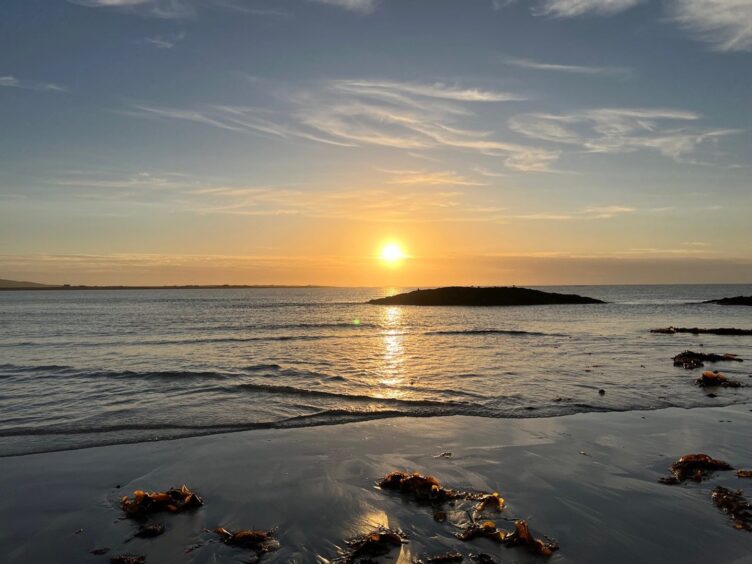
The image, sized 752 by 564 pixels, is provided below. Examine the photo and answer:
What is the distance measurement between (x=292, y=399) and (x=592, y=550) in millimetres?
11864

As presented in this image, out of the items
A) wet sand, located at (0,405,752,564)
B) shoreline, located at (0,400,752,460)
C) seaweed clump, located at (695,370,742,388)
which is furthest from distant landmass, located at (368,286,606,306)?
wet sand, located at (0,405,752,564)

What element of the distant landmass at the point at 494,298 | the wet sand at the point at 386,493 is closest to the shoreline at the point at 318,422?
the wet sand at the point at 386,493

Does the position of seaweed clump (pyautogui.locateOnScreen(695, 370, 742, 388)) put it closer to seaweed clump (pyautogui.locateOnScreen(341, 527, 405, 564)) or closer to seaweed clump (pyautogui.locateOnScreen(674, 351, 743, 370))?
seaweed clump (pyautogui.locateOnScreen(674, 351, 743, 370))

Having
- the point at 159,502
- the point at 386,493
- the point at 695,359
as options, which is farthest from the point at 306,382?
the point at 695,359

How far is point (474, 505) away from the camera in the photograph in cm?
811

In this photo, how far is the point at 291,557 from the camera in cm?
664

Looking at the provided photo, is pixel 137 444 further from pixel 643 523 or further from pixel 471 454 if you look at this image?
pixel 643 523

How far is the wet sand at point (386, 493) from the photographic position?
6.85 meters

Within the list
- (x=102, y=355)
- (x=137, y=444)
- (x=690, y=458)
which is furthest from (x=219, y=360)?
(x=690, y=458)

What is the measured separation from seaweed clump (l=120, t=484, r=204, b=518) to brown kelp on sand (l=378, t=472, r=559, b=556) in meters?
3.33

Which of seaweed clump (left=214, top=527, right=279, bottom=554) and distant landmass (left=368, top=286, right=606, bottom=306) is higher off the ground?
distant landmass (left=368, top=286, right=606, bottom=306)

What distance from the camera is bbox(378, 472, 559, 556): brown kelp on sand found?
6785mm

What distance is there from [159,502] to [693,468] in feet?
32.6

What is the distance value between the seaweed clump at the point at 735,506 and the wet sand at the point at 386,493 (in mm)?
166
